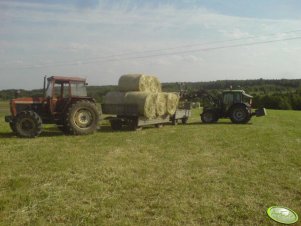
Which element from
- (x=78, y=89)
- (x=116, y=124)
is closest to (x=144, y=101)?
(x=116, y=124)

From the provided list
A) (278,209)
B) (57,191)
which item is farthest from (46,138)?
(278,209)

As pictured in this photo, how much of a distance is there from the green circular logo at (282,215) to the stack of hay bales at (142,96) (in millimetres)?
9489

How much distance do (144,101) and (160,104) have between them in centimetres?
119

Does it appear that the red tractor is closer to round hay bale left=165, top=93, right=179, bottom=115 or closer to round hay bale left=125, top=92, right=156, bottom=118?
round hay bale left=125, top=92, right=156, bottom=118

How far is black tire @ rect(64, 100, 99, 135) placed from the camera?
43.0 feet

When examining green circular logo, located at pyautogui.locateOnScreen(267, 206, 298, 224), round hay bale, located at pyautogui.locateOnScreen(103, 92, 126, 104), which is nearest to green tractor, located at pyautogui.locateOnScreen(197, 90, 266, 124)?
round hay bale, located at pyautogui.locateOnScreen(103, 92, 126, 104)

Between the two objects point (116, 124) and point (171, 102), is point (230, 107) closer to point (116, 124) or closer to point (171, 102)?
point (171, 102)

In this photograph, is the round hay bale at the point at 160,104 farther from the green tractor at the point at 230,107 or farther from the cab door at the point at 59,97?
the green tractor at the point at 230,107

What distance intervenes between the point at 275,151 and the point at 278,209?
16.3ft

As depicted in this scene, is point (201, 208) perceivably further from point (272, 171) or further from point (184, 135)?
point (184, 135)

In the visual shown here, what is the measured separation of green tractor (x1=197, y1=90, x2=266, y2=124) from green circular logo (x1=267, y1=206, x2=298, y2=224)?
13.7m

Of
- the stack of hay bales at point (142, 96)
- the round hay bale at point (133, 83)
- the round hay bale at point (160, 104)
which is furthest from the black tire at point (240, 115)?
the round hay bale at point (133, 83)

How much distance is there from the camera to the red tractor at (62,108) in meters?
13.1

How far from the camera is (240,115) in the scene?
19.3m
